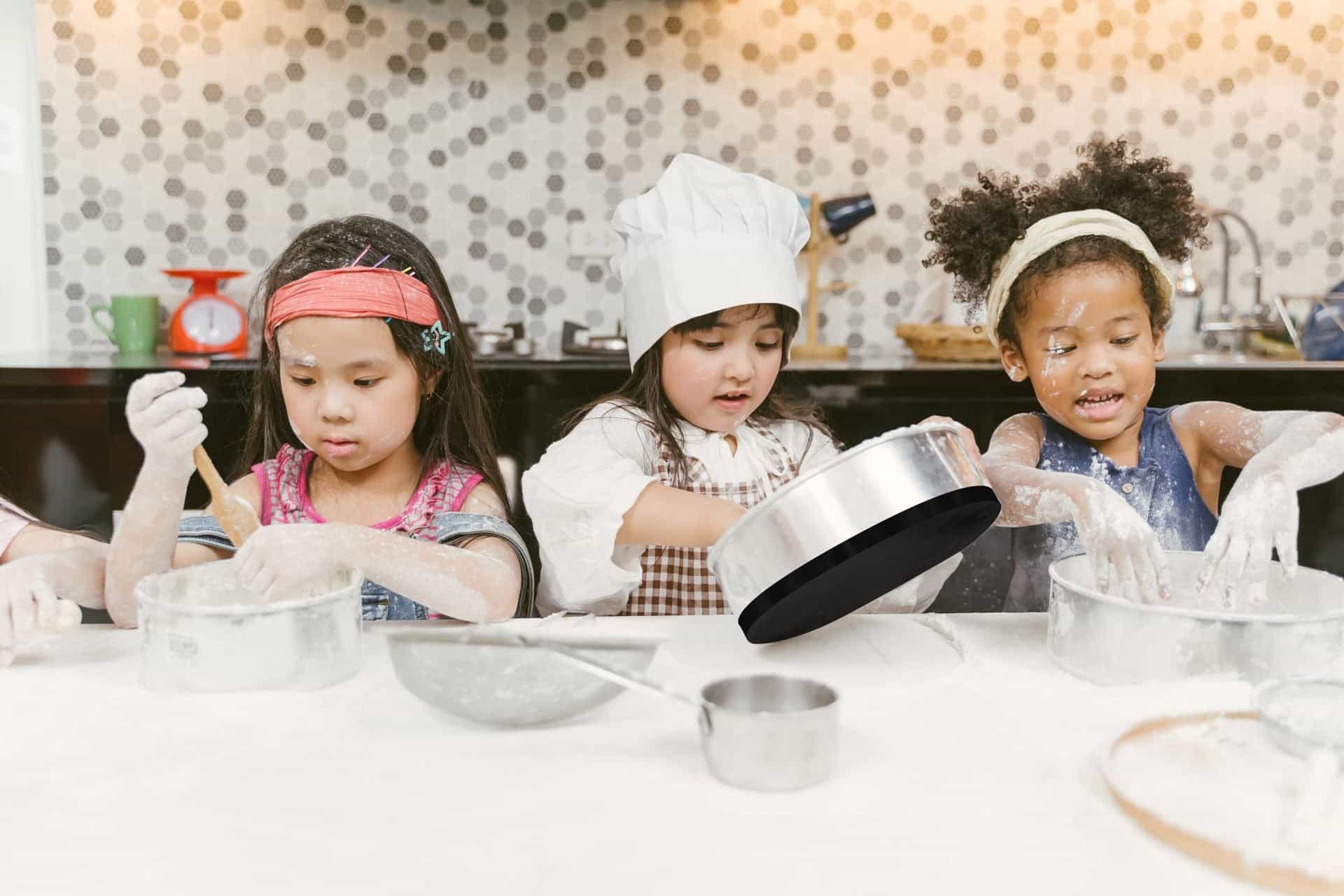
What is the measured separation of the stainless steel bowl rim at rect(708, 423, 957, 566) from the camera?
790mm

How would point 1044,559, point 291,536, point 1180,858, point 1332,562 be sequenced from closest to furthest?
point 1180,858
point 291,536
point 1044,559
point 1332,562

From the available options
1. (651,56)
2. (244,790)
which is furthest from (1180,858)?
(651,56)

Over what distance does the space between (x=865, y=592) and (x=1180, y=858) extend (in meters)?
0.38

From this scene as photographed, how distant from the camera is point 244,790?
2.17 ft

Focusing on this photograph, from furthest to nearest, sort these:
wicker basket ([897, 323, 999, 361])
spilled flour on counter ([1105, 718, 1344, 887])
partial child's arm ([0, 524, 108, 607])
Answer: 1. wicker basket ([897, 323, 999, 361])
2. partial child's arm ([0, 524, 108, 607])
3. spilled flour on counter ([1105, 718, 1344, 887])

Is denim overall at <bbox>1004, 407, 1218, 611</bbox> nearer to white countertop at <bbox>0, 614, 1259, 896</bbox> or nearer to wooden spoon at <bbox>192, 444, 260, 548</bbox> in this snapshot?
white countertop at <bbox>0, 614, 1259, 896</bbox>

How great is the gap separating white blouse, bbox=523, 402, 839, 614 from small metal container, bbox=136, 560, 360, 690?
1.06 ft

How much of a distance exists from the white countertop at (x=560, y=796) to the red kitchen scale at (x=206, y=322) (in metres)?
1.74

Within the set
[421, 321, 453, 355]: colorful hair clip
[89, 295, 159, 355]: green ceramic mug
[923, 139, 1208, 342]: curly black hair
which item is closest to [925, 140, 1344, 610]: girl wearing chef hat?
[923, 139, 1208, 342]: curly black hair

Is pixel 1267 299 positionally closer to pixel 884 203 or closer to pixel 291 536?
pixel 884 203

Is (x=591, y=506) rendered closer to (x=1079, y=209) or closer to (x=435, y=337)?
(x=435, y=337)

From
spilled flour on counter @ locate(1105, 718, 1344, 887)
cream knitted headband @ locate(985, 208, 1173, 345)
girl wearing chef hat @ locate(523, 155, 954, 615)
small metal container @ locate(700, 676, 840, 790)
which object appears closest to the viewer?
spilled flour on counter @ locate(1105, 718, 1344, 887)

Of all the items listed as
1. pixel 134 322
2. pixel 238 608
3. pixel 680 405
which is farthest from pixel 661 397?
pixel 134 322

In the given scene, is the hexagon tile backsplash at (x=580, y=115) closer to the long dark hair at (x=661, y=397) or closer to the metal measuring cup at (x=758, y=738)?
the long dark hair at (x=661, y=397)
